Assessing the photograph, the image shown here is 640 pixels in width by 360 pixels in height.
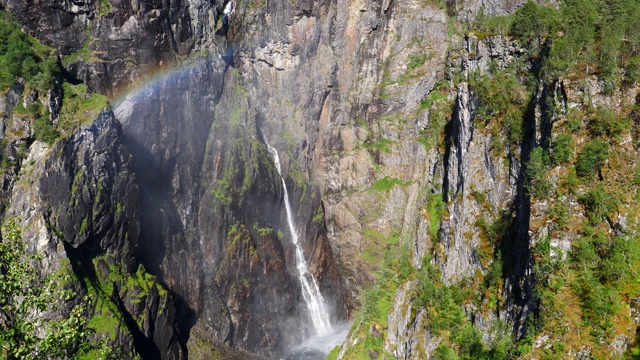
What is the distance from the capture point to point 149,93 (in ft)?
243

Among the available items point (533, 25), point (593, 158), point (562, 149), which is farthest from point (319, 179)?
point (593, 158)

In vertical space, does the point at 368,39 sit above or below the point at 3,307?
above

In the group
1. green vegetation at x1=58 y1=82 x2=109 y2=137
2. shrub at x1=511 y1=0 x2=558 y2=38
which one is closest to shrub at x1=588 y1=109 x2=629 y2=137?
shrub at x1=511 y1=0 x2=558 y2=38

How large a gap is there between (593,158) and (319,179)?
197 ft

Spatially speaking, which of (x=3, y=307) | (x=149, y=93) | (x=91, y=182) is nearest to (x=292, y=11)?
(x=149, y=93)

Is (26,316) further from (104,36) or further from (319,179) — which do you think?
(319,179)

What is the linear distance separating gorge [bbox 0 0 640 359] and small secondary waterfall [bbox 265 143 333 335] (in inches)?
14.5

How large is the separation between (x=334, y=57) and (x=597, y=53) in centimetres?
5633

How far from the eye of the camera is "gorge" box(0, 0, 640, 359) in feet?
103

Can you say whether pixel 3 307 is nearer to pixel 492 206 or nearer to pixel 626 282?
pixel 626 282

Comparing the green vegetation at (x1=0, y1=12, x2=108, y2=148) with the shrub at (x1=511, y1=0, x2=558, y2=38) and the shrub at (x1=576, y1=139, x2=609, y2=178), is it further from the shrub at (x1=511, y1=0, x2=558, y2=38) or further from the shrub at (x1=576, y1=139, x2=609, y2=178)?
the shrub at (x1=576, y1=139, x2=609, y2=178)

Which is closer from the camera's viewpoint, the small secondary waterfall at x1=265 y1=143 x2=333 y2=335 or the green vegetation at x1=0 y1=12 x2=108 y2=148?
the green vegetation at x1=0 y1=12 x2=108 y2=148

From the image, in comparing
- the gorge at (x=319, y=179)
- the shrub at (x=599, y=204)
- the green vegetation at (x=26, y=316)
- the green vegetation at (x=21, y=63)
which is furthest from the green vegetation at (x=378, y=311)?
the green vegetation at (x=21, y=63)

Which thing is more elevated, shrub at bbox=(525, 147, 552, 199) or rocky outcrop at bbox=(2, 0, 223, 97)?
rocky outcrop at bbox=(2, 0, 223, 97)
